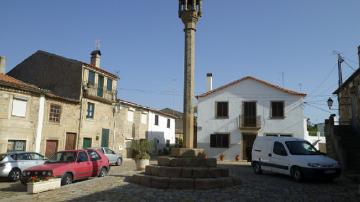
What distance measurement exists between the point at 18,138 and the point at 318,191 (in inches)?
743

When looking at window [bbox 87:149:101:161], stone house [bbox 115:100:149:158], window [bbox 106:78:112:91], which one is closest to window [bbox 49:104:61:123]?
window [bbox 106:78:112:91]

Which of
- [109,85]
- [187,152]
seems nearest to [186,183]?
[187,152]

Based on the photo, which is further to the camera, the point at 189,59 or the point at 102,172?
the point at 102,172

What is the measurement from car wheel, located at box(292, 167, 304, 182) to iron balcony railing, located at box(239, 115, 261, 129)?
53.6 feet

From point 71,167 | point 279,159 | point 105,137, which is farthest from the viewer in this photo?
point 105,137

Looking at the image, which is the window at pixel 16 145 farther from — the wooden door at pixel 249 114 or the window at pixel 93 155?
the wooden door at pixel 249 114

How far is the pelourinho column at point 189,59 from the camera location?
42.6ft

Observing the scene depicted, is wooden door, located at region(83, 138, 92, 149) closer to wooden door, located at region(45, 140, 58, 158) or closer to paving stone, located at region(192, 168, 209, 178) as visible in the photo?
wooden door, located at region(45, 140, 58, 158)

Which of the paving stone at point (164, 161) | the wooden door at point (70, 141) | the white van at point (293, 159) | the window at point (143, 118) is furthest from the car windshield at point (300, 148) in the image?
the window at point (143, 118)

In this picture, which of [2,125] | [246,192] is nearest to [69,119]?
[2,125]

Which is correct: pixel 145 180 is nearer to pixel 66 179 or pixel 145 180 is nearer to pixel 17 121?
pixel 66 179

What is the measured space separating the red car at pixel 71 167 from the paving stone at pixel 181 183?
4.47m

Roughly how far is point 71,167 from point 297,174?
8.93m

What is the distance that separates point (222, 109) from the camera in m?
31.2
